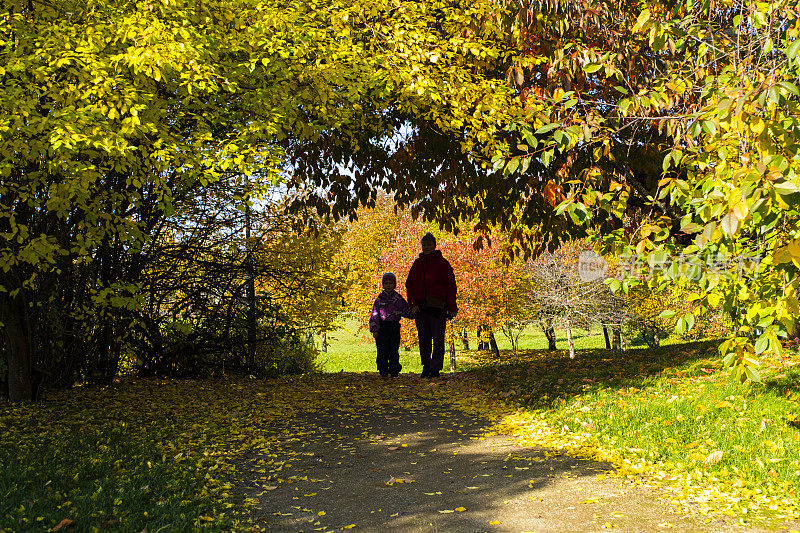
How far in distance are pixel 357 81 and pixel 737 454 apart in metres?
4.73

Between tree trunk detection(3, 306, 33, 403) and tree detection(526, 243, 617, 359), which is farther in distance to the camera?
tree detection(526, 243, 617, 359)

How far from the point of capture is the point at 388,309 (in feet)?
31.4

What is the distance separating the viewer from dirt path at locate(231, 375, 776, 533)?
12.5ft

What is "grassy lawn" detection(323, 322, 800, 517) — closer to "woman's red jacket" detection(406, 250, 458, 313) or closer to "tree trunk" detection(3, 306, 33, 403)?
"woman's red jacket" detection(406, 250, 458, 313)

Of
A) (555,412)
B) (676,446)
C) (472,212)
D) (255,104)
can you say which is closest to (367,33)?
(255,104)

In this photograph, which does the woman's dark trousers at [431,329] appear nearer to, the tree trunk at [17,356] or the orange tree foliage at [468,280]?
the tree trunk at [17,356]

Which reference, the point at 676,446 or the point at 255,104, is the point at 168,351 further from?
the point at 676,446

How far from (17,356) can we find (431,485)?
5.48 metres

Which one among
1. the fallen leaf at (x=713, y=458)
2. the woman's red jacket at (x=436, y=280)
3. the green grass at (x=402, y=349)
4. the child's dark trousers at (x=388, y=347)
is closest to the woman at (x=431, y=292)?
the woman's red jacket at (x=436, y=280)

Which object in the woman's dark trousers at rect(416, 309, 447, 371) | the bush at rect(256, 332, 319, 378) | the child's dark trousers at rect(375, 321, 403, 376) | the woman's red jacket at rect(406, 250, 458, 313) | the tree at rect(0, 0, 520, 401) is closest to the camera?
the tree at rect(0, 0, 520, 401)

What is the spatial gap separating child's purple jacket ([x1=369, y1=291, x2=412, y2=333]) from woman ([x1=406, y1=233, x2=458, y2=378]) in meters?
0.26

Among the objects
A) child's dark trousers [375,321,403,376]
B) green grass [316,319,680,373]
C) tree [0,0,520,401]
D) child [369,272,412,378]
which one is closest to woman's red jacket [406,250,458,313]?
child [369,272,412,378]

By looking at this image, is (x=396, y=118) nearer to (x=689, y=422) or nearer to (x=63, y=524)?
(x=689, y=422)

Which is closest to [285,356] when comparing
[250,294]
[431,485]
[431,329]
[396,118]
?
[250,294]
